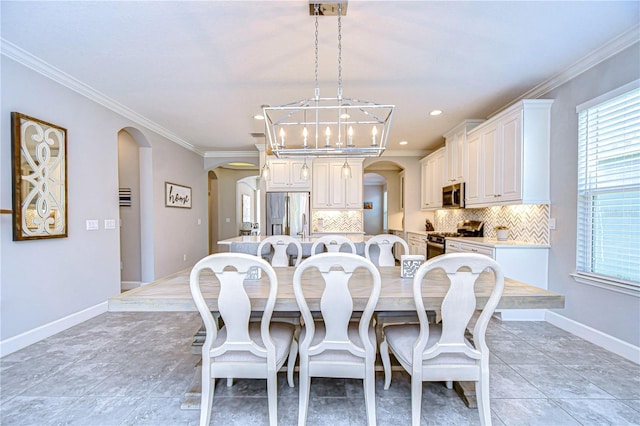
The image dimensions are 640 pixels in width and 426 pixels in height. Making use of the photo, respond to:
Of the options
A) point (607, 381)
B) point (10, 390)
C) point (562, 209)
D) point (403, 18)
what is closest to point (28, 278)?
point (10, 390)

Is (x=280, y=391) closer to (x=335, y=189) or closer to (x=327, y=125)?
(x=327, y=125)

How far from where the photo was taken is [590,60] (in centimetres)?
252

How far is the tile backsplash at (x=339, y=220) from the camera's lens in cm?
605

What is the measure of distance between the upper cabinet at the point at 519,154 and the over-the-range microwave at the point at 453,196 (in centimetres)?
65

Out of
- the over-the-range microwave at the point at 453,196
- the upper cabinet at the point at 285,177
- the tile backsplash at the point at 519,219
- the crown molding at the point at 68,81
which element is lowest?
the tile backsplash at the point at 519,219

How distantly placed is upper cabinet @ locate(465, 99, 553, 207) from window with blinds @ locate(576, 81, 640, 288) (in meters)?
0.37

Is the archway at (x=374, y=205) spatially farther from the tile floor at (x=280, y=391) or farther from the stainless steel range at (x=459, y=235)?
the tile floor at (x=280, y=391)

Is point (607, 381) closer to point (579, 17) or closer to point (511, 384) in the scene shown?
point (511, 384)

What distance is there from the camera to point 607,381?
1956 millimetres

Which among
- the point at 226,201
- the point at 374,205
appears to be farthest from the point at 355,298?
the point at 374,205

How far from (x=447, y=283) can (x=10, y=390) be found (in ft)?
9.70

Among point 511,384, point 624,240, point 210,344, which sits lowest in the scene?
point 511,384

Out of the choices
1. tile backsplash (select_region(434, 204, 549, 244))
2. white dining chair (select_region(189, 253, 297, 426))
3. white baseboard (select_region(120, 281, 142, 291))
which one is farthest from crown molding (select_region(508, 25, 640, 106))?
white baseboard (select_region(120, 281, 142, 291))

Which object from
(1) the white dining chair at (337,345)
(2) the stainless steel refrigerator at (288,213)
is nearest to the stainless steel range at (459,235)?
(2) the stainless steel refrigerator at (288,213)
